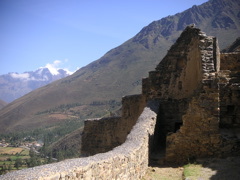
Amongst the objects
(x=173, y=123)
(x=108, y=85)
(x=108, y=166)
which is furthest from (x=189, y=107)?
(x=108, y=85)

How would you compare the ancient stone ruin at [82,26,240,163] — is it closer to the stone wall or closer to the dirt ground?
the stone wall

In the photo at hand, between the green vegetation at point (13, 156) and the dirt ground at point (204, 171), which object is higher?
the dirt ground at point (204, 171)

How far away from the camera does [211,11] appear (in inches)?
7682

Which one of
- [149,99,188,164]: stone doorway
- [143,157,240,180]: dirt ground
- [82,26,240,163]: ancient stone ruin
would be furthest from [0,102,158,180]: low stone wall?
[149,99,188,164]: stone doorway

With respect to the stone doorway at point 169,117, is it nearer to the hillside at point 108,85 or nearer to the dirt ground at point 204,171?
the dirt ground at point 204,171

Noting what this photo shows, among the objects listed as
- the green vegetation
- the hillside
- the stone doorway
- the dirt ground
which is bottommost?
the green vegetation

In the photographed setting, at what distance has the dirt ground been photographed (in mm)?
8055

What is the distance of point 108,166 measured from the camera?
6.33 m

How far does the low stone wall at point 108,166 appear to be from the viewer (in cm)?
491

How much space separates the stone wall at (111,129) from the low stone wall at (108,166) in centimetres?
519

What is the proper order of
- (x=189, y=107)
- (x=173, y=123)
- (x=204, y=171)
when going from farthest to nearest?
(x=173, y=123), (x=189, y=107), (x=204, y=171)

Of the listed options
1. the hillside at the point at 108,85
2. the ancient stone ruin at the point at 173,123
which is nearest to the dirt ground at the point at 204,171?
the ancient stone ruin at the point at 173,123

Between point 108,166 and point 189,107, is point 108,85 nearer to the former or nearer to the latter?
point 189,107

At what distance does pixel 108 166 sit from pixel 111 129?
402 inches
